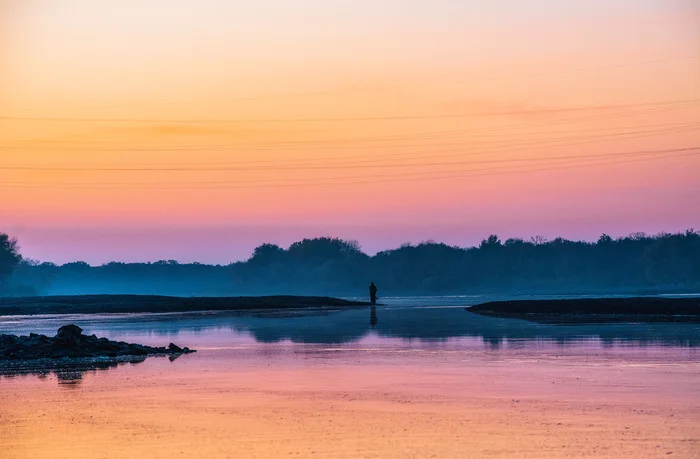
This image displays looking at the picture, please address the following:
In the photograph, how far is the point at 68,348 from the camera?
115ft

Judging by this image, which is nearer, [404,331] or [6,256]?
[404,331]

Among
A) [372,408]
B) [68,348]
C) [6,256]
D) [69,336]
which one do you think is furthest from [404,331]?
[6,256]

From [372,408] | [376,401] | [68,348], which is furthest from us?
[68,348]

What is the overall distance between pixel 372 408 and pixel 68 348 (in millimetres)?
17214

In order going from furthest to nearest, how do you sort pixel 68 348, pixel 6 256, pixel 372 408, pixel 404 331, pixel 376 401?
pixel 6 256 < pixel 404 331 < pixel 68 348 < pixel 376 401 < pixel 372 408

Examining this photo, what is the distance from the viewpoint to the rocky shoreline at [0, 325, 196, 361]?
3453cm

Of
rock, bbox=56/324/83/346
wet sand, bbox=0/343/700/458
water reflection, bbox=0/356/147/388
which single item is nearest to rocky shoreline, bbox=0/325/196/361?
rock, bbox=56/324/83/346

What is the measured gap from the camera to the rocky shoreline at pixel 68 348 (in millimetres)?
34531

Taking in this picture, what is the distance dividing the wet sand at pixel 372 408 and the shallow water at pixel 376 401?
4 cm

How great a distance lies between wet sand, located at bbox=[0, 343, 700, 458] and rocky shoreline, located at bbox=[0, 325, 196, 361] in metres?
4.49

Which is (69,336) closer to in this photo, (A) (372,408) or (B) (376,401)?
(B) (376,401)

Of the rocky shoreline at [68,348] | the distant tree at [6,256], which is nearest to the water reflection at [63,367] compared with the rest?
the rocky shoreline at [68,348]

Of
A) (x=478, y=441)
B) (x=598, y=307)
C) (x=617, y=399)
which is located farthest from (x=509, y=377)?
(x=598, y=307)

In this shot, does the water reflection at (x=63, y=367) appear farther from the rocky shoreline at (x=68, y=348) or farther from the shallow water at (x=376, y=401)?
the rocky shoreline at (x=68, y=348)
